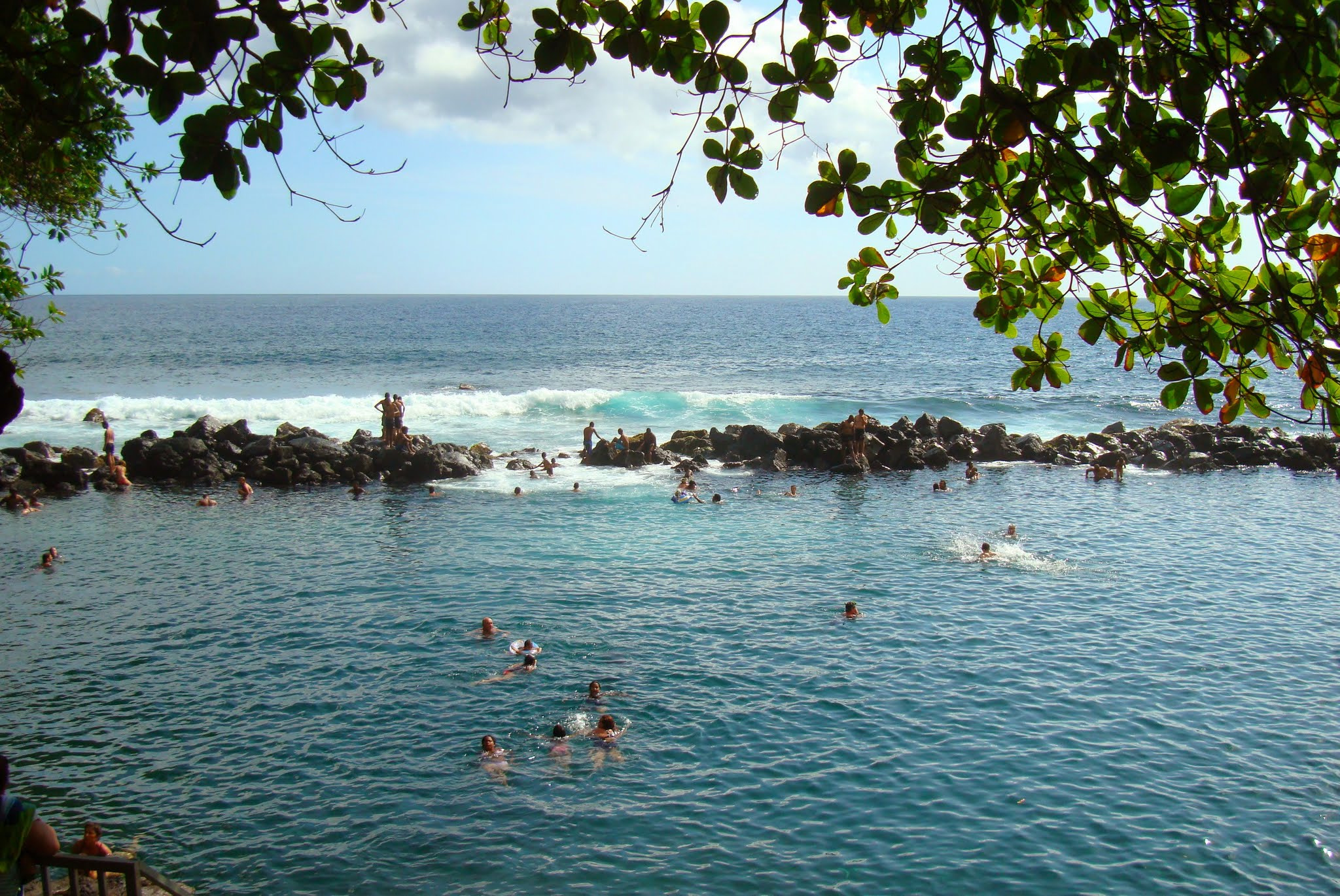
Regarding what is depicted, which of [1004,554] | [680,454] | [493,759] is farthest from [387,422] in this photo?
[493,759]

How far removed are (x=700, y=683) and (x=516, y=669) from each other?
3443 mm

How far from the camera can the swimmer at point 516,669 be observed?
16.5 m

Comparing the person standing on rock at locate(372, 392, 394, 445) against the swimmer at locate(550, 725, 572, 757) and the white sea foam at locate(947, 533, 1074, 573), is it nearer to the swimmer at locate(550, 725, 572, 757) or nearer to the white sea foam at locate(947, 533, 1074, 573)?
the white sea foam at locate(947, 533, 1074, 573)

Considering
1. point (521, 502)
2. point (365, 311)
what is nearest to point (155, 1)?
point (521, 502)

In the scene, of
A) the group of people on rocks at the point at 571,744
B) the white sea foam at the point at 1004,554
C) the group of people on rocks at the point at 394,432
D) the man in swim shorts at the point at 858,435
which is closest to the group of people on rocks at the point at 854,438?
the man in swim shorts at the point at 858,435

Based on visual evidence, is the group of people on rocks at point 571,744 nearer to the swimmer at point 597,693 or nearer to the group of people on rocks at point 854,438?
the swimmer at point 597,693

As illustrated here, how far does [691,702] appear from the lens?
1562 centimetres

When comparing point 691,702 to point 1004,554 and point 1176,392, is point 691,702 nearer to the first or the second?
point 1176,392

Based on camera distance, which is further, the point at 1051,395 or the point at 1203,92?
the point at 1051,395

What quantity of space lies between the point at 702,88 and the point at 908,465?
111ft

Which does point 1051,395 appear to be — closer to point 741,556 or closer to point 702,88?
point 741,556

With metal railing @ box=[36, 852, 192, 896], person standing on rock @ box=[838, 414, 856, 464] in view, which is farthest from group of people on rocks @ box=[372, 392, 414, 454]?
metal railing @ box=[36, 852, 192, 896]

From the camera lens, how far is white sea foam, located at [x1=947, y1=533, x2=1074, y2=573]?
2380cm

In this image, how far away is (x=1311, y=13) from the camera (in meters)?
3.46
